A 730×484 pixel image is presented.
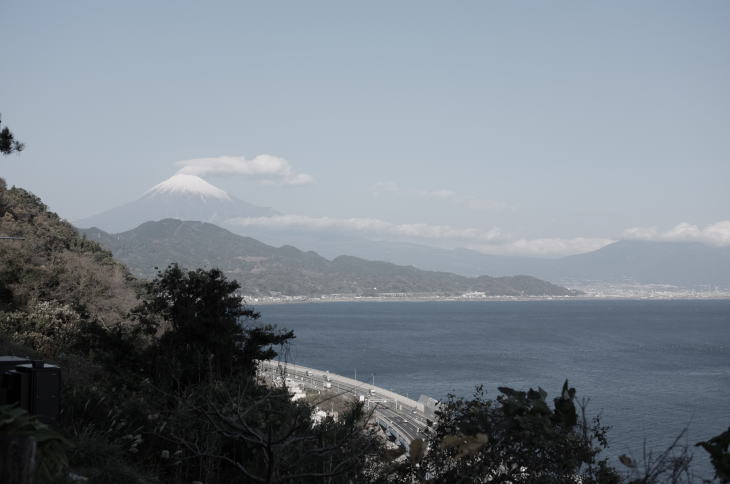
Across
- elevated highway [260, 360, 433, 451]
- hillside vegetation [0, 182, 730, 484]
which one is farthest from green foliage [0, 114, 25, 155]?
elevated highway [260, 360, 433, 451]

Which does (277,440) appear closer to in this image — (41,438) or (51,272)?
(41,438)

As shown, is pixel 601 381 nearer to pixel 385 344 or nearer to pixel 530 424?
pixel 385 344

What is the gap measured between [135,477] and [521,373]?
165 ft

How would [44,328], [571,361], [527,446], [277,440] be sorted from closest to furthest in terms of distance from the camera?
[277,440]
[527,446]
[44,328]
[571,361]

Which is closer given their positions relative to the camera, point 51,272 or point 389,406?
point 51,272

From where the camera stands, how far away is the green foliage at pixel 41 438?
3430 millimetres

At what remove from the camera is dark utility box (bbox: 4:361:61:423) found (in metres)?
5.94

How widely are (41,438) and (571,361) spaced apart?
204ft

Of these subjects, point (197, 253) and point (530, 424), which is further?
point (197, 253)

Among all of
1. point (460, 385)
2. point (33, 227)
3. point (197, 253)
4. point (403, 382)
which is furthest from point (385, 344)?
point (197, 253)

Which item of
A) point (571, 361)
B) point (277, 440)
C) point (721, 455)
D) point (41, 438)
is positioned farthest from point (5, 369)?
point (571, 361)

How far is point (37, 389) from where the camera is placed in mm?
5965

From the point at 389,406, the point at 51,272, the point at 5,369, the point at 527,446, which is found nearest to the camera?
the point at 527,446

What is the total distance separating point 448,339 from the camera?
8475 centimetres
